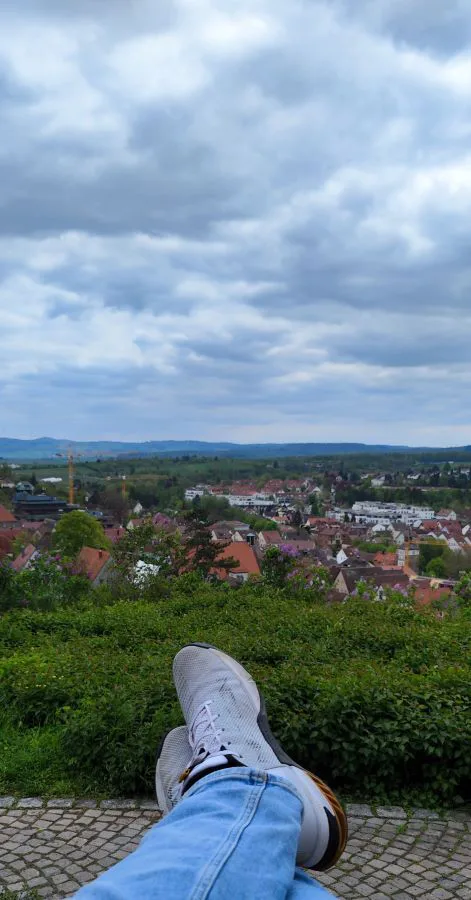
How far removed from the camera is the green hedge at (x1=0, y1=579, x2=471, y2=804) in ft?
10.9

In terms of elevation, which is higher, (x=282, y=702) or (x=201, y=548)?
(x=282, y=702)

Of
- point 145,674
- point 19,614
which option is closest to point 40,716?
point 145,674

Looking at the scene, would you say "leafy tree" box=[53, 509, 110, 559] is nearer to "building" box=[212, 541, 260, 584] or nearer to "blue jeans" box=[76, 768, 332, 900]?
"building" box=[212, 541, 260, 584]

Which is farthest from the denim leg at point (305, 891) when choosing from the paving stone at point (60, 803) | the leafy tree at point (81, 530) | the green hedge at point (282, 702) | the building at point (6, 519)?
the building at point (6, 519)

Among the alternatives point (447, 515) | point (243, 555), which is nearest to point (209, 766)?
point (243, 555)

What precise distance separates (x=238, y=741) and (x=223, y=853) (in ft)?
2.45

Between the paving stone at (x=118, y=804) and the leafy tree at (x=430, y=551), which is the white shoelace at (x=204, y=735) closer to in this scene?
the paving stone at (x=118, y=804)

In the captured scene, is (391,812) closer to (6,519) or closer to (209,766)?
(209,766)

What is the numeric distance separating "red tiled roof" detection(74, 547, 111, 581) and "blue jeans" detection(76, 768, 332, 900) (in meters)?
7.62

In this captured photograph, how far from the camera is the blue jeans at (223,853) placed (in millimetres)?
1429

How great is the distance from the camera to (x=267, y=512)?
69.1m

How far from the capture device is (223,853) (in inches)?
60.2

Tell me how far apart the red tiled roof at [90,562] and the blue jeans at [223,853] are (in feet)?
25.0

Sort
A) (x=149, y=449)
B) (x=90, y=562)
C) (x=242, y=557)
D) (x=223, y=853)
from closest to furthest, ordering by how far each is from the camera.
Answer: (x=223, y=853), (x=90, y=562), (x=242, y=557), (x=149, y=449)
